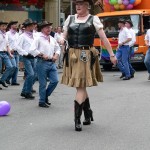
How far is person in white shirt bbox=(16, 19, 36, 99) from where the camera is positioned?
437 inches

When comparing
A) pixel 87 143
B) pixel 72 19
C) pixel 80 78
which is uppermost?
pixel 72 19

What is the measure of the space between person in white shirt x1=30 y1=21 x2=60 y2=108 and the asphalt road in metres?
0.38

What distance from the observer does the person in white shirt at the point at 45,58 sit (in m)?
9.72

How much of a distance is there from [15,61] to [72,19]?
6.58 metres

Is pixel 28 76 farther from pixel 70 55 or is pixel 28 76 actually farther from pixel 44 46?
pixel 70 55

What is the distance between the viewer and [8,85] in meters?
14.0

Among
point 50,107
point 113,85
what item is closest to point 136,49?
point 113,85

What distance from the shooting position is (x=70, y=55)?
24.9 feet

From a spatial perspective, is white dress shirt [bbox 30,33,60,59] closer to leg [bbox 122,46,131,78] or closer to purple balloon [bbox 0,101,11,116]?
purple balloon [bbox 0,101,11,116]

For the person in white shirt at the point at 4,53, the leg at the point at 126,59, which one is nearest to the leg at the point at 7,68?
the person in white shirt at the point at 4,53

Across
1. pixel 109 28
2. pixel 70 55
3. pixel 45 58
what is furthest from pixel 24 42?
pixel 109 28

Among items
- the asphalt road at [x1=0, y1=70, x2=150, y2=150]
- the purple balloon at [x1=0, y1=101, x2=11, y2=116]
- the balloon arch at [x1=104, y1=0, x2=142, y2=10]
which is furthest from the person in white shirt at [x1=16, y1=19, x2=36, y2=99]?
the balloon arch at [x1=104, y1=0, x2=142, y2=10]

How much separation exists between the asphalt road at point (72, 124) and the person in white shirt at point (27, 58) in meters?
0.26

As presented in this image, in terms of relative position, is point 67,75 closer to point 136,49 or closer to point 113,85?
point 113,85
